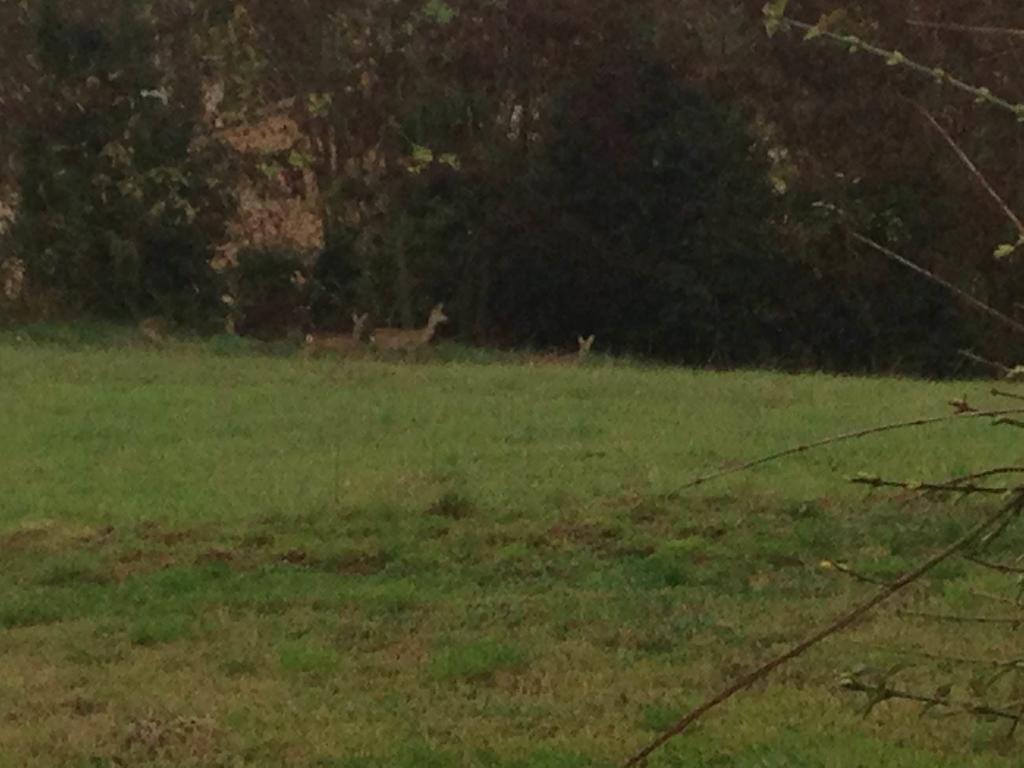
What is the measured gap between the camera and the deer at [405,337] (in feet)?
65.8

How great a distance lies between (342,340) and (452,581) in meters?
13.5

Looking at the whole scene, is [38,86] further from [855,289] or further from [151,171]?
[855,289]

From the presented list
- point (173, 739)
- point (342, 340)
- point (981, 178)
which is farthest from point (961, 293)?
point (342, 340)

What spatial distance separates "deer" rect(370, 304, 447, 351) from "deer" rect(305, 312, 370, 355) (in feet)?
0.58

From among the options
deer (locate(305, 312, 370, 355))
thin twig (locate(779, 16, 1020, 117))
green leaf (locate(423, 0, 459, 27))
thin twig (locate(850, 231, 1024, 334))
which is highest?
green leaf (locate(423, 0, 459, 27))

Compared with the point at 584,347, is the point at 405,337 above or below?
below

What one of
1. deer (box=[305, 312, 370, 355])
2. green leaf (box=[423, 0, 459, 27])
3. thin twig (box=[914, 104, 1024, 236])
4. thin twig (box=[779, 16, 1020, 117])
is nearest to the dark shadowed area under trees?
green leaf (box=[423, 0, 459, 27])

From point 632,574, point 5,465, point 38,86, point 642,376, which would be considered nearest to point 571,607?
point 632,574

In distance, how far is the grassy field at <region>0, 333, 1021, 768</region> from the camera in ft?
17.5

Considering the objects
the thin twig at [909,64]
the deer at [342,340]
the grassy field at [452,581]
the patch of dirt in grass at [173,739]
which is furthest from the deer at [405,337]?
the thin twig at [909,64]

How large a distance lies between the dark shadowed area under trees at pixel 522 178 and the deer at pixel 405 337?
51.6 inches

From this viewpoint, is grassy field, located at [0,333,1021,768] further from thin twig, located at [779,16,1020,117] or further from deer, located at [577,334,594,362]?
deer, located at [577,334,594,362]

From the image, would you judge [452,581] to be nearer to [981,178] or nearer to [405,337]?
[981,178]

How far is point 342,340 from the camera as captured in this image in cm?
2094
